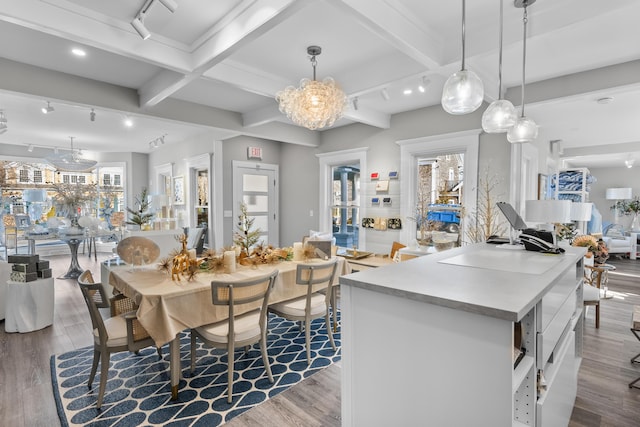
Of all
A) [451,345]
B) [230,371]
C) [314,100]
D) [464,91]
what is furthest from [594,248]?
[230,371]

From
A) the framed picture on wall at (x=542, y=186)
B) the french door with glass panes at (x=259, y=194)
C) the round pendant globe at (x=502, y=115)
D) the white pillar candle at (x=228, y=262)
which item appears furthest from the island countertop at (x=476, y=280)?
the french door with glass panes at (x=259, y=194)

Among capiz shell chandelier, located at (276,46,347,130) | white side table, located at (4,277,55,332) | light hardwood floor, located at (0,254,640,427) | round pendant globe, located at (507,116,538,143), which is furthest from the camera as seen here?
white side table, located at (4,277,55,332)

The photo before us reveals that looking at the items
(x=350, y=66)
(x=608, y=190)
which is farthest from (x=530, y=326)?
(x=608, y=190)

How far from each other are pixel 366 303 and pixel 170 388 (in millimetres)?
1766

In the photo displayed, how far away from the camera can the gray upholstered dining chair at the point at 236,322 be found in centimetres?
210

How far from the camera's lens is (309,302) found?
2.66 metres

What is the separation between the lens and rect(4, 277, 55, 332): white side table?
320 centimetres

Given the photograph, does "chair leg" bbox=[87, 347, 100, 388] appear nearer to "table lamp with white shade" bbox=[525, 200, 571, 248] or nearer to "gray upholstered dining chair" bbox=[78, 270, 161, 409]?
"gray upholstered dining chair" bbox=[78, 270, 161, 409]

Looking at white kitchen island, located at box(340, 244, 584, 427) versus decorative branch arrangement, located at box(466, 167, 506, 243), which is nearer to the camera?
white kitchen island, located at box(340, 244, 584, 427)

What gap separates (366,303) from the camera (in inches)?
52.4

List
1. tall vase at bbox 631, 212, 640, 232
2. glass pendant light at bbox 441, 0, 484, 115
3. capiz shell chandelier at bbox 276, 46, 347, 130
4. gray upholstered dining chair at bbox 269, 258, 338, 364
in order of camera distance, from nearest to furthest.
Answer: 1. glass pendant light at bbox 441, 0, 484, 115
2. gray upholstered dining chair at bbox 269, 258, 338, 364
3. capiz shell chandelier at bbox 276, 46, 347, 130
4. tall vase at bbox 631, 212, 640, 232

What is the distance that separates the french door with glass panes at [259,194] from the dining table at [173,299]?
3.36 metres

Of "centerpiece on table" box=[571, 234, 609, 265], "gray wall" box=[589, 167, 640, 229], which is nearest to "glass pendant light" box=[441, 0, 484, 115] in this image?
"centerpiece on table" box=[571, 234, 609, 265]

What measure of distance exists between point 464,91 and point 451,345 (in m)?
1.28
